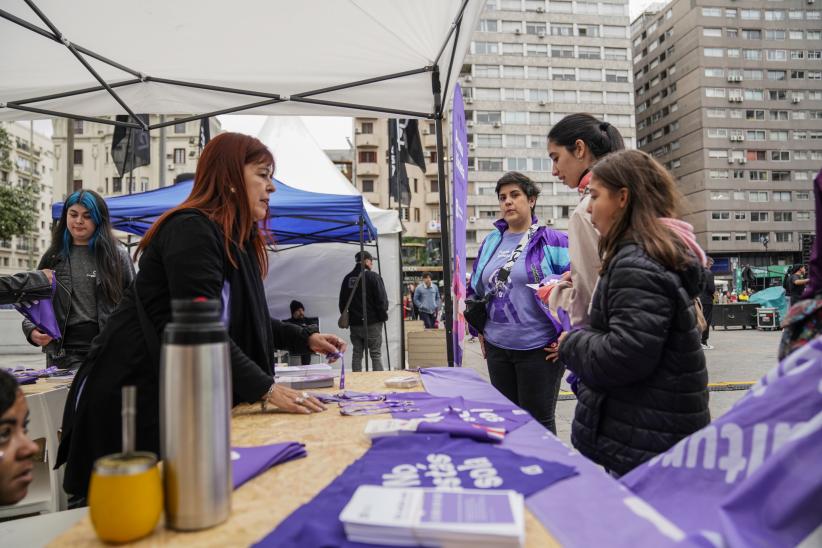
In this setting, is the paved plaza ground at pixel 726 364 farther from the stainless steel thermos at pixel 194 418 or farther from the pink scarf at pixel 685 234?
the stainless steel thermos at pixel 194 418

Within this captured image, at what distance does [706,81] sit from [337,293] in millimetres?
60599

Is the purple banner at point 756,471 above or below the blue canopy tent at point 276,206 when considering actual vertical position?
below

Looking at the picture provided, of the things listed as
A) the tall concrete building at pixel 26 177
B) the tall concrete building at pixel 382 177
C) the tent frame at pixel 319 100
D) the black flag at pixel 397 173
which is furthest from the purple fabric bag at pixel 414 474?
the tall concrete building at pixel 26 177

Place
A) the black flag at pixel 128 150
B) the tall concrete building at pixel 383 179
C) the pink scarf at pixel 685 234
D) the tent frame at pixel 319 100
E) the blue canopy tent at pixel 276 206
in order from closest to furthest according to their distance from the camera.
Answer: the pink scarf at pixel 685 234
the tent frame at pixel 319 100
the blue canopy tent at pixel 276 206
the black flag at pixel 128 150
the tall concrete building at pixel 383 179

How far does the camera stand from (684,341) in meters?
1.56

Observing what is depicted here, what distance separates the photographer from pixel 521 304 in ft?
10.0

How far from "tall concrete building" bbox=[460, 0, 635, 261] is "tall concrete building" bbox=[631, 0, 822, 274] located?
8540 mm

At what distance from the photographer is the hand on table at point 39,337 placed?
3.18 metres

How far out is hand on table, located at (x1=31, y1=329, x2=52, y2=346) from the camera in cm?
318

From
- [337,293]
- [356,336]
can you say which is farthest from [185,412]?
[337,293]

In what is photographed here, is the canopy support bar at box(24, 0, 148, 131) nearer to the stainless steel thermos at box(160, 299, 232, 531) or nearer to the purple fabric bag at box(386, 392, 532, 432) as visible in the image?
the purple fabric bag at box(386, 392, 532, 432)

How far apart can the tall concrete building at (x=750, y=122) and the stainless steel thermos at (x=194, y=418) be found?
61.2 m

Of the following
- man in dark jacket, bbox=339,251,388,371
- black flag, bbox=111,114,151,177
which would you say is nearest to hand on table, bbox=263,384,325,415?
man in dark jacket, bbox=339,251,388,371

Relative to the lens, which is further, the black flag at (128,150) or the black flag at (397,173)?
the black flag at (397,173)
